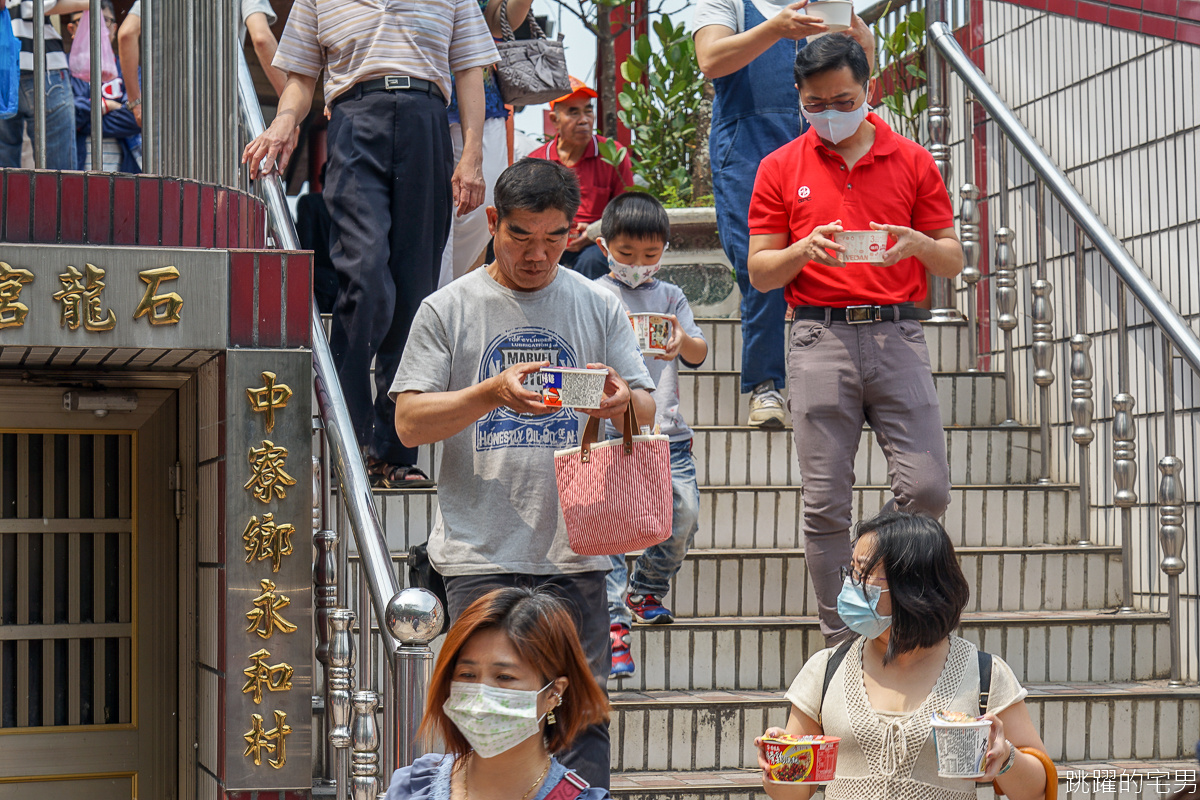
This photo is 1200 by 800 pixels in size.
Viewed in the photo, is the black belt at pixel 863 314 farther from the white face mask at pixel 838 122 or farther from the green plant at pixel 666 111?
the green plant at pixel 666 111

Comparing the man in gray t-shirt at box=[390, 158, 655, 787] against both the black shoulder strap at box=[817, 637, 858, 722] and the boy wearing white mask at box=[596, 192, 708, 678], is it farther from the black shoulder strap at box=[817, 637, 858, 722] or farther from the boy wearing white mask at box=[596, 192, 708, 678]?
the boy wearing white mask at box=[596, 192, 708, 678]

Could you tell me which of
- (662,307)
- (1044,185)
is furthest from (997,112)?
(662,307)

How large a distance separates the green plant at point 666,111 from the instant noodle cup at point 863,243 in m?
5.30

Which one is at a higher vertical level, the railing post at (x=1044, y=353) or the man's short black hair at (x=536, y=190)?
the man's short black hair at (x=536, y=190)

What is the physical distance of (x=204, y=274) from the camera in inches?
148

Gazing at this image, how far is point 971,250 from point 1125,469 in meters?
1.76

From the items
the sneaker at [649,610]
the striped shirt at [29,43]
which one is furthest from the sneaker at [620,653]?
the striped shirt at [29,43]

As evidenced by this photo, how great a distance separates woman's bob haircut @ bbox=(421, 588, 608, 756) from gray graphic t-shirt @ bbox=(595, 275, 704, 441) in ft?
8.05

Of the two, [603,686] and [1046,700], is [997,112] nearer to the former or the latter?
[1046,700]

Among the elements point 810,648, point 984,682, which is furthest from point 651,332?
point 984,682

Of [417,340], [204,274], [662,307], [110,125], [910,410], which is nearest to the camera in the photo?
[417,340]

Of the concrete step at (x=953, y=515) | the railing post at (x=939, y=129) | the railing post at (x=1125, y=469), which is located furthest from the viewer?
the railing post at (x=939, y=129)

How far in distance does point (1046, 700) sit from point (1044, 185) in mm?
2598

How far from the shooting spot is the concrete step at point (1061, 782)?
14.1 feet
